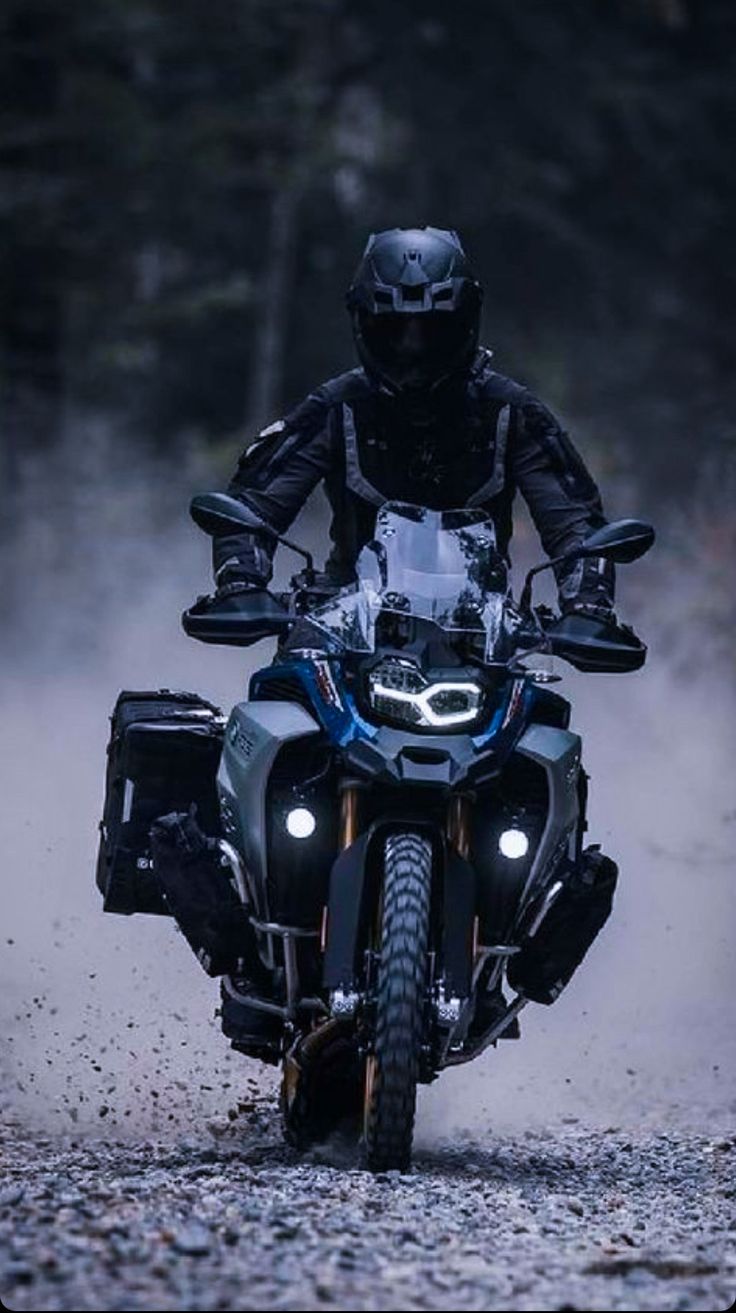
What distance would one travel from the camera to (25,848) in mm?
12844

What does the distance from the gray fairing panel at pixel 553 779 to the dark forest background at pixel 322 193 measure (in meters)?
26.0

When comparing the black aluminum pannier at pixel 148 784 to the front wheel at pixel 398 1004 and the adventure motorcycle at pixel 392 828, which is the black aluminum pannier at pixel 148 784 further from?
the front wheel at pixel 398 1004

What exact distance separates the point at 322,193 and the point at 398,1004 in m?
29.6

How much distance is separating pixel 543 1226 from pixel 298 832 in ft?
4.74

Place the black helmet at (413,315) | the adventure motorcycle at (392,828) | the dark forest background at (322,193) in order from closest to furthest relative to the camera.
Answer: the adventure motorcycle at (392,828) < the black helmet at (413,315) < the dark forest background at (322,193)

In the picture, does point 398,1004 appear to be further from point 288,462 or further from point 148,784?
point 288,462

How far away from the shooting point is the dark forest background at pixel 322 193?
35.1 meters

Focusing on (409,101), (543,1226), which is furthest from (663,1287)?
(409,101)

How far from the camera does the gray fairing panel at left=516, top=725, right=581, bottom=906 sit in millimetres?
8477

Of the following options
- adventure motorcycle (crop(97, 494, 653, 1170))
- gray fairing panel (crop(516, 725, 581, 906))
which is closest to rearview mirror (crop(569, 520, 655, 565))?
adventure motorcycle (crop(97, 494, 653, 1170))

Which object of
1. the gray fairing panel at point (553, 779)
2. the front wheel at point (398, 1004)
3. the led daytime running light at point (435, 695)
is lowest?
the front wheel at point (398, 1004)

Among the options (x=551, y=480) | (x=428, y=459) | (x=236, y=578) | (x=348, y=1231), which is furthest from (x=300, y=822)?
(x=348, y=1231)

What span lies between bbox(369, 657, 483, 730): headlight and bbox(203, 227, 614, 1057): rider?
0.91 metres

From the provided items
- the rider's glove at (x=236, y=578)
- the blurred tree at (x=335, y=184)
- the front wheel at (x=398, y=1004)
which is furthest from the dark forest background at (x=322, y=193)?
the front wheel at (x=398, y=1004)
